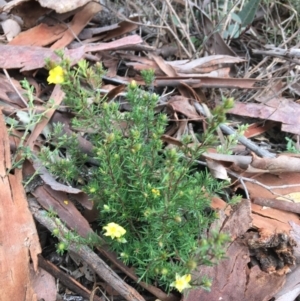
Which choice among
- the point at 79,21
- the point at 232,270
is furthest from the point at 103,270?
the point at 79,21

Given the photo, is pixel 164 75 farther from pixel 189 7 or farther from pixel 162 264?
pixel 162 264

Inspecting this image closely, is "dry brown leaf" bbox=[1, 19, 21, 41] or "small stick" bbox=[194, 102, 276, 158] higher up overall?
"dry brown leaf" bbox=[1, 19, 21, 41]

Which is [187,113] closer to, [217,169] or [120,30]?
[217,169]

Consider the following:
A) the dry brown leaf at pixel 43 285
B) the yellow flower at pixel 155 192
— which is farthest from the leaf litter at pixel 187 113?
the yellow flower at pixel 155 192

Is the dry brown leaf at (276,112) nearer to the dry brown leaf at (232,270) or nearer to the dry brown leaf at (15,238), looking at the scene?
the dry brown leaf at (232,270)

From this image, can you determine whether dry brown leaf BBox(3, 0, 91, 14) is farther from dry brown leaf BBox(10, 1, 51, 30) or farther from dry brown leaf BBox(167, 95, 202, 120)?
dry brown leaf BBox(167, 95, 202, 120)

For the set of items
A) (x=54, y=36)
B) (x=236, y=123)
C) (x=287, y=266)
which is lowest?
(x=287, y=266)

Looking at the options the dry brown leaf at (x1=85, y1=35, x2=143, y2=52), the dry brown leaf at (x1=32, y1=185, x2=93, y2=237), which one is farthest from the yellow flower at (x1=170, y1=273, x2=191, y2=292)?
the dry brown leaf at (x1=85, y1=35, x2=143, y2=52)

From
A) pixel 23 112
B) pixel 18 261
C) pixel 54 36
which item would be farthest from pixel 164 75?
pixel 18 261

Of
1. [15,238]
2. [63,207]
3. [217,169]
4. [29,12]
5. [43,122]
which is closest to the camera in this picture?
[15,238]
